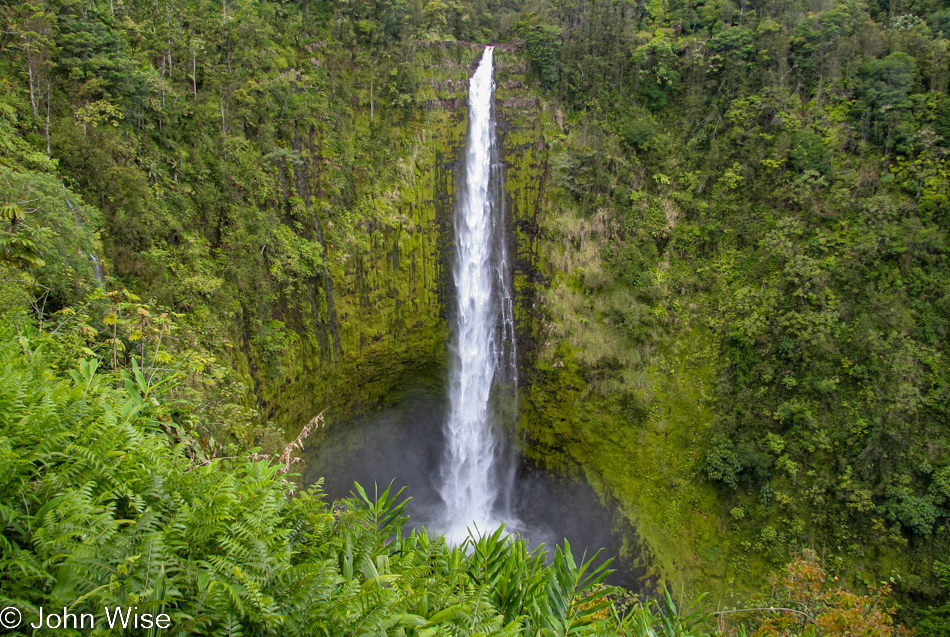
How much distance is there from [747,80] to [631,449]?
14.0 meters

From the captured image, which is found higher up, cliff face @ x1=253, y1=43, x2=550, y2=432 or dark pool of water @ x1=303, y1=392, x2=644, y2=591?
cliff face @ x1=253, y1=43, x2=550, y2=432

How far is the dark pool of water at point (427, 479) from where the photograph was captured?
14.7 metres

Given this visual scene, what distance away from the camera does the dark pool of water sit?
14727 millimetres

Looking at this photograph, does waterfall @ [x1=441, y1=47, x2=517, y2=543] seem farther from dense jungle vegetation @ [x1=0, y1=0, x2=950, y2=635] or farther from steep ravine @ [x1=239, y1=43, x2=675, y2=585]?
dense jungle vegetation @ [x1=0, y1=0, x2=950, y2=635]

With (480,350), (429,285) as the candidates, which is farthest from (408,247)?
(480,350)

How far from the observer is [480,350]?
17375 millimetres

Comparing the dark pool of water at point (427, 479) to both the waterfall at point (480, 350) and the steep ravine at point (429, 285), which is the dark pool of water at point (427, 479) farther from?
the waterfall at point (480, 350)

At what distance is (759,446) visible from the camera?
13430 millimetres

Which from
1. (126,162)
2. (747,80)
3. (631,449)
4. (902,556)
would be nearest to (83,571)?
(126,162)

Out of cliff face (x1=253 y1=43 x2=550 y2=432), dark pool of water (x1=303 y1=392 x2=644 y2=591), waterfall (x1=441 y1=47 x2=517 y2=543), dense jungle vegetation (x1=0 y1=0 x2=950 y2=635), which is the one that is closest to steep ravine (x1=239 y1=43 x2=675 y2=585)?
cliff face (x1=253 y1=43 x2=550 y2=432)

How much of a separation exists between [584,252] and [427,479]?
10.2 metres

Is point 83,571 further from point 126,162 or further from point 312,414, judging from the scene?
point 312,414

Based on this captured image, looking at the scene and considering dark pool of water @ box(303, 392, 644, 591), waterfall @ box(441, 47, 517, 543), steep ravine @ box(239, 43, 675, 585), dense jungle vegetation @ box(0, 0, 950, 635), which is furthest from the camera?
waterfall @ box(441, 47, 517, 543)

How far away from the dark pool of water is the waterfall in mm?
649
